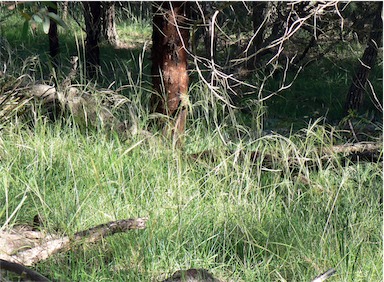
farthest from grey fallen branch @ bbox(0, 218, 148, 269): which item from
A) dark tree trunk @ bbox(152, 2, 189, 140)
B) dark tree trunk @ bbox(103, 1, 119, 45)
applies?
dark tree trunk @ bbox(103, 1, 119, 45)

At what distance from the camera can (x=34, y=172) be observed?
376cm

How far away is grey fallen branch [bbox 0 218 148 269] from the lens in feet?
9.80

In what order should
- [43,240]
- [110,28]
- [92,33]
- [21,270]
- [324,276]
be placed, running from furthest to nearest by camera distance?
[110,28]
[92,33]
[43,240]
[324,276]
[21,270]

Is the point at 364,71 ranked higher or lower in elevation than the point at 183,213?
lower

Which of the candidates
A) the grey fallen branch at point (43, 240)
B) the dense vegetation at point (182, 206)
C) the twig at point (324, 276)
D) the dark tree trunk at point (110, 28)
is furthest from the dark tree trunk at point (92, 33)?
the twig at point (324, 276)

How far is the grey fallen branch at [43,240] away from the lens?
118 inches

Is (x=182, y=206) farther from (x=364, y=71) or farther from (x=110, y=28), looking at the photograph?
(x=110, y=28)

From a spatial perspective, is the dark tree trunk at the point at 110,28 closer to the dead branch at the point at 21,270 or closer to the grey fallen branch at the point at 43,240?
the grey fallen branch at the point at 43,240

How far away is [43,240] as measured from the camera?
3201mm

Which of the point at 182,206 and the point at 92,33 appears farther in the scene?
the point at 92,33

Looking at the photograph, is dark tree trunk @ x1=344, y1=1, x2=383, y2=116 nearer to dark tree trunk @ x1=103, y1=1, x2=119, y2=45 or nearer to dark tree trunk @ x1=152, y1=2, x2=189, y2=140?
dark tree trunk @ x1=152, y1=2, x2=189, y2=140

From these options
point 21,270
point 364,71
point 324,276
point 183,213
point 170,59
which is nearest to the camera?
point 21,270

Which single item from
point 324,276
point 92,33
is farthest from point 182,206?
point 92,33

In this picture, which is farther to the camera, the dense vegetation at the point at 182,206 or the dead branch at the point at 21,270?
the dense vegetation at the point at 182,206
